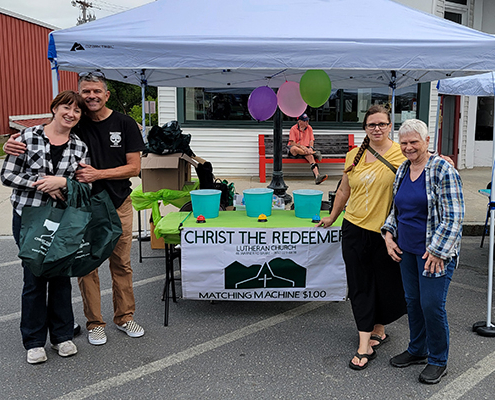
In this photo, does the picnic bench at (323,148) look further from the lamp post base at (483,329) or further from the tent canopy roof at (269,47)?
the lamp post base at (483,329)

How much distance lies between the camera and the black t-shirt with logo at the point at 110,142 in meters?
3.45

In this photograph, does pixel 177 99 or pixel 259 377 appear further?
pixel 177 99

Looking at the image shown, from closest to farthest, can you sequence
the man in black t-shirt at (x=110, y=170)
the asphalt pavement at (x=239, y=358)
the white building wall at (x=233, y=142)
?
1. the asphalt pavement at (x=239, y=358)
2. the man in black t-shirt at (x=110, y=170)
3. the white building wall at (x=233, y=142)

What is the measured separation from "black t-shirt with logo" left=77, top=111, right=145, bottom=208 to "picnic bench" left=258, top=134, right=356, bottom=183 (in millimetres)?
7072

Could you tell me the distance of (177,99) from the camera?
1088cm

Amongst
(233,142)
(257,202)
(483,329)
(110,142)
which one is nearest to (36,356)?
(110,142)

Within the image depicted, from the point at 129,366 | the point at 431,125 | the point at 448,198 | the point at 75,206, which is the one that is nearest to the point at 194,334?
the point at 129,366

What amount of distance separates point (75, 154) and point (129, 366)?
151cm

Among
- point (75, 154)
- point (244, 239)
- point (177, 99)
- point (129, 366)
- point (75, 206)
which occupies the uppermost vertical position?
point (177, 99)

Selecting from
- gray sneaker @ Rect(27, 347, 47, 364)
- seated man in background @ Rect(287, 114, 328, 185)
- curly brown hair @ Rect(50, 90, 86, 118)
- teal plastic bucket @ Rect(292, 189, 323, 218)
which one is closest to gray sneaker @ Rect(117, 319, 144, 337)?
gray sneaker @ Rect(27, 347, 47, 364)

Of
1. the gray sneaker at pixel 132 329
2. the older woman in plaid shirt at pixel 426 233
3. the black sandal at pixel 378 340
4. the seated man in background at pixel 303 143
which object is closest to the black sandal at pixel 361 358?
the black sandal at pixel 378 340

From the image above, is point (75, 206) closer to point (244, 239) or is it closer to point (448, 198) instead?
point (244, 239)

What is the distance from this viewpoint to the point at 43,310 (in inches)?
131

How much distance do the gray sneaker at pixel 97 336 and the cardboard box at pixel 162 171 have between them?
1.87 metres
